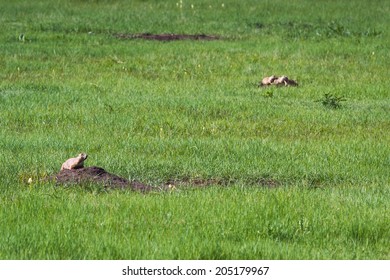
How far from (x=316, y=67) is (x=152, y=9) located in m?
11.2

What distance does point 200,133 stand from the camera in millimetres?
14516

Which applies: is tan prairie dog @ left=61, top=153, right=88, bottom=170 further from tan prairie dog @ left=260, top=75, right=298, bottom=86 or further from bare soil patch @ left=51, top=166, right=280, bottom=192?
tan prairie dog @ left=260, top=75, right=298, bottom=86

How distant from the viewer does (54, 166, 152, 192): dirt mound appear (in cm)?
1057

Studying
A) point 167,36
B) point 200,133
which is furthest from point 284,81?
point 167,36

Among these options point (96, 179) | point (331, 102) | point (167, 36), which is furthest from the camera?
point (167, 36)

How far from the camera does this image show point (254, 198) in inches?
387

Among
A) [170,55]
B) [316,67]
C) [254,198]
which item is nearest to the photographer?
[254,198]

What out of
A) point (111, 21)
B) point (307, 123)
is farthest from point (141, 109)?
point (111, 21)

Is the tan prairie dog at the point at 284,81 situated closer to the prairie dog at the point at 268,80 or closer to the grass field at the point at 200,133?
the prairie dog at the point at 268,80

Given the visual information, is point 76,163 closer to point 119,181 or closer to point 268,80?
point 119,181

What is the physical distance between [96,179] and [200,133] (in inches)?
160
